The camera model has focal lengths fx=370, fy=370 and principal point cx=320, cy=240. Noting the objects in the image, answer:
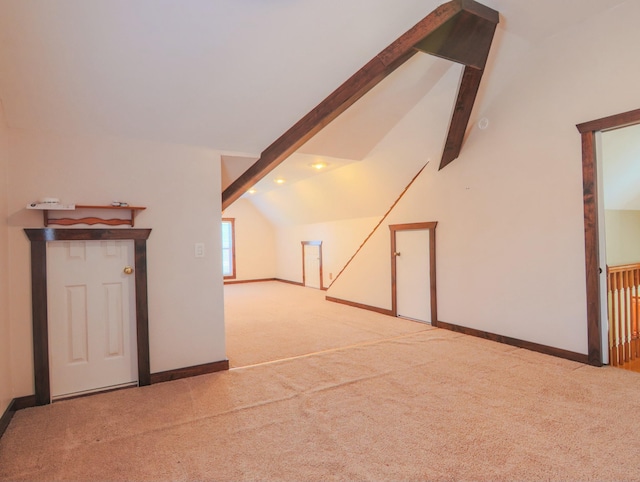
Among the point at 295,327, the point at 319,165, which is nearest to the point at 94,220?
the point at 295,327

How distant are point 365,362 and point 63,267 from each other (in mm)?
2500

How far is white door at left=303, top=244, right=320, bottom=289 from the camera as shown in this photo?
8.14 m

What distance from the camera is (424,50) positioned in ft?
9.15

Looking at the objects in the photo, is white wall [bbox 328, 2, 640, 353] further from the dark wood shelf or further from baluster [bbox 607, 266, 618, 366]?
the dark wood shelf

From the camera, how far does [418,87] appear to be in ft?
12.3

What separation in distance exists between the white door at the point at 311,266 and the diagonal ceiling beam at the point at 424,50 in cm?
490

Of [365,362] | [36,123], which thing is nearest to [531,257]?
[365,362]

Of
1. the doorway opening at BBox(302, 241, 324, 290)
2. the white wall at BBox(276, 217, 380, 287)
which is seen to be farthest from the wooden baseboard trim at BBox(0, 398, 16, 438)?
the doorway opening at BBox(302, 241, 324, 290)

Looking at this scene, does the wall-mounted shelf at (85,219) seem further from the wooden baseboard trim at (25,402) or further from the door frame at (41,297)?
the wooden baseboard trim at (25,402)

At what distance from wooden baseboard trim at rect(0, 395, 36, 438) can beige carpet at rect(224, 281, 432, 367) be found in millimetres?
1426

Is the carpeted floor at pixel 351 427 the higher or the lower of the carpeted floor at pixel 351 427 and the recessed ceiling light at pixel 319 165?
the lower

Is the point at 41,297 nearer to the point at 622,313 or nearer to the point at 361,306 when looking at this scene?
the point at 361,306

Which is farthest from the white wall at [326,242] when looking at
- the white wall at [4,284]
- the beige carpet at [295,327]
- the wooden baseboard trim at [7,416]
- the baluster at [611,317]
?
the wooden baseboard trim at [7,416]

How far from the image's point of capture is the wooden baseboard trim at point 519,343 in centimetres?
319
